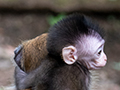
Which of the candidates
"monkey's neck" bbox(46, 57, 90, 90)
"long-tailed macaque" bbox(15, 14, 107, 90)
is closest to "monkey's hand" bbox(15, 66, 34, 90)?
"long-tailed macaque" bbox(15, 14, 107, 90)

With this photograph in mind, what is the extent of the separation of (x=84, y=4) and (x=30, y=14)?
182 cm

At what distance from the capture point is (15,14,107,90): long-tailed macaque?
2918mm

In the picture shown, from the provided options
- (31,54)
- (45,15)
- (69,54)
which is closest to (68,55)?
(69,54)

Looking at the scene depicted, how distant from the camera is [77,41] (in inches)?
119

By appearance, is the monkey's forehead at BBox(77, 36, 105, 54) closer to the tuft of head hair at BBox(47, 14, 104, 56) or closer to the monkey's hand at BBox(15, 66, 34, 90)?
the tuft of head hair at BBox(47, 14, 104, 56)

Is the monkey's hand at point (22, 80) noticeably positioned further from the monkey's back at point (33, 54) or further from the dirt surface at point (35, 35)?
the dirt surface at point (35, 35)

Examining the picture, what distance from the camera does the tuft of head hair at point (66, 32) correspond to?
9.64ft

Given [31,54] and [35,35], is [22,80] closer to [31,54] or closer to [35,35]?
[31,54]

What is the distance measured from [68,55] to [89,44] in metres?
0.33

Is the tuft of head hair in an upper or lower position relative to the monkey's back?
upper

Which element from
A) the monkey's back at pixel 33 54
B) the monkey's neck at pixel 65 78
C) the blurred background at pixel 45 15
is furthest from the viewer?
the blurred background at pixel 45 15

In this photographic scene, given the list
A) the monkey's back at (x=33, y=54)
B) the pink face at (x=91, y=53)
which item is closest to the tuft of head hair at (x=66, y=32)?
the pink face at (x=91, y=53)

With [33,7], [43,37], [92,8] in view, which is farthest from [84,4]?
[43,37]

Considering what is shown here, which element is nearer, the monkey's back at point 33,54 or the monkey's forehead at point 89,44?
the monkey's forehead at point 89,44
